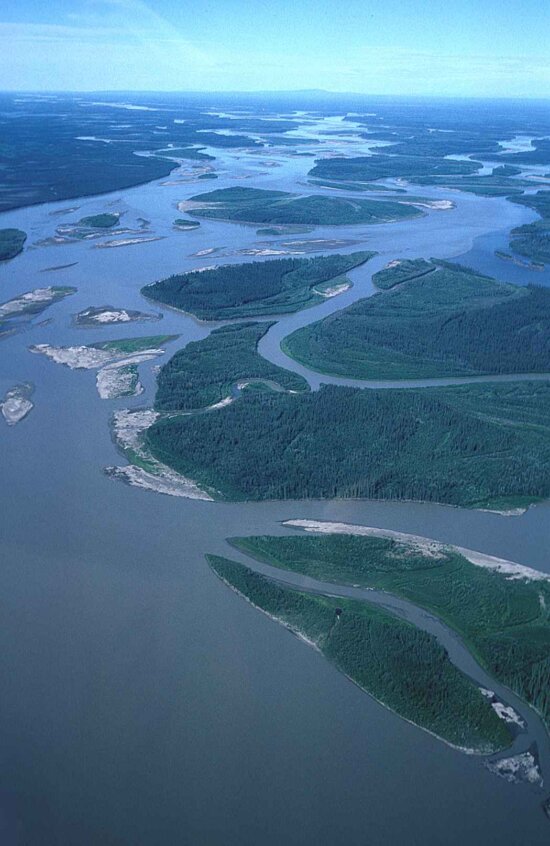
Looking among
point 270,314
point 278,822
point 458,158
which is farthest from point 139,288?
point 458,158

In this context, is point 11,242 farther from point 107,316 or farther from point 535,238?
point 535,238

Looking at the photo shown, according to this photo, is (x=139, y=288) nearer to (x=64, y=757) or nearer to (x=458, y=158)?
(x=64, y=757)

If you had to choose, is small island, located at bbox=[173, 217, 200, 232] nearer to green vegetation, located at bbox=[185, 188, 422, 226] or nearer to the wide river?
green vegetation, located at bbox=[185, 188, 422, 226]

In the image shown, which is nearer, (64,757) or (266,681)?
(64,757)

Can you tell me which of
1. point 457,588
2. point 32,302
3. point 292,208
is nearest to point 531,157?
point 292,208

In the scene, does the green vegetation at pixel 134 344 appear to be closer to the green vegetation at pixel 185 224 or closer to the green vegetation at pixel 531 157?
the green vegetation at pixel 185 224

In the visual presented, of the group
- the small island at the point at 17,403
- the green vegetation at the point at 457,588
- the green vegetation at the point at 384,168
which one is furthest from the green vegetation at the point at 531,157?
the green vegetation at the point at 457,588

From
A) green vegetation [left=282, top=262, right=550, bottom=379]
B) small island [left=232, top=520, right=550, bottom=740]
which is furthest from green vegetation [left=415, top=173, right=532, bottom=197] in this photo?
small island [left=232, top=520, right=550, bottom=740]
